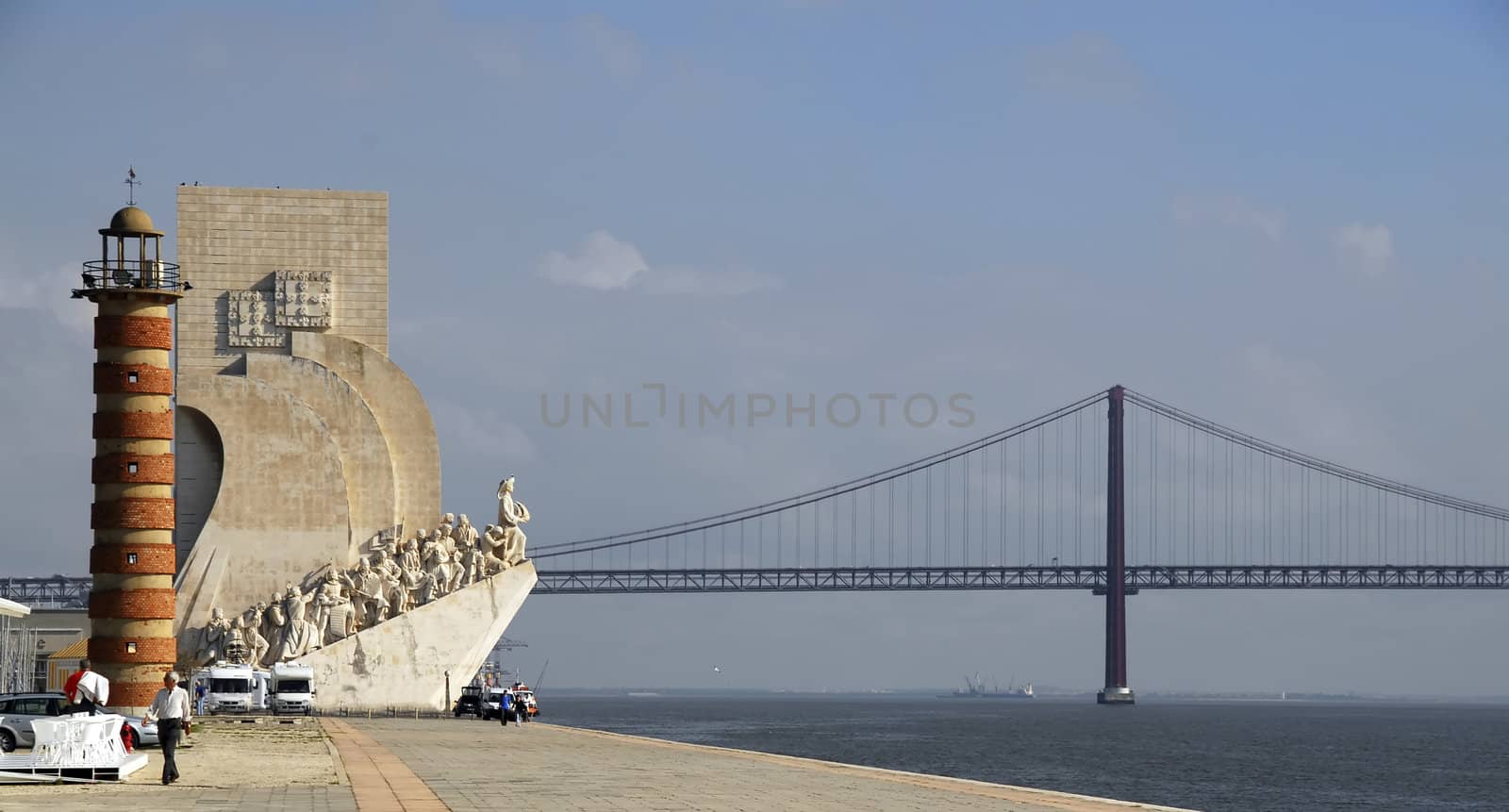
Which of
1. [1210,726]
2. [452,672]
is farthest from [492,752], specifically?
[1210,726]

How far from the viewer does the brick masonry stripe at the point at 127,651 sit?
85.3ft

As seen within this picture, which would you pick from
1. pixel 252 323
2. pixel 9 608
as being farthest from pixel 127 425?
pixel 252 323

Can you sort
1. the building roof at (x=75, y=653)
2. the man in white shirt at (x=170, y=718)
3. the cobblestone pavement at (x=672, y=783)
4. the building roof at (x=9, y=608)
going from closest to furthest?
the cobblestone pavement at (x=672, y=783), the man in white shirt at (x=170, y=718), the building roof at (x=9, y=608), the building roof at (x=75, y=653)

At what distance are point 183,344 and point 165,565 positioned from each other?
15.0 meters

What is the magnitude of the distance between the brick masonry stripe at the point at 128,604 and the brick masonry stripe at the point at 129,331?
318 centimetres

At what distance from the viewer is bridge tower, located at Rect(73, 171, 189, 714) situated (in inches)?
1024

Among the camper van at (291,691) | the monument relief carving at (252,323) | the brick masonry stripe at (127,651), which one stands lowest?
the camper van at (291,691)

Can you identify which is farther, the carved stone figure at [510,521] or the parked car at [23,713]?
the carved stone figure at [510,521]

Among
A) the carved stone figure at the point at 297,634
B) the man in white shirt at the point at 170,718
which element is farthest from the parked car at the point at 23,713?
the carved stone figure at the point at 297,634

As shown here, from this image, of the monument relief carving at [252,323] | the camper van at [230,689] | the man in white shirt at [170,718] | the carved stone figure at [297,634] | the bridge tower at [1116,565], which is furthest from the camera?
the bridge tower at [1116,565]

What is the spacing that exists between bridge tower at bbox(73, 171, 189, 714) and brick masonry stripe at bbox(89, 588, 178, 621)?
0.01 m

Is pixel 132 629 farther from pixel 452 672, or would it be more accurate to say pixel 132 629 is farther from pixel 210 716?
pixel 452 672

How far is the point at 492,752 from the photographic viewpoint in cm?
2230

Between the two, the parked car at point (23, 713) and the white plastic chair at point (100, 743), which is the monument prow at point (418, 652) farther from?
the white plastic chair at point (100, 743)
